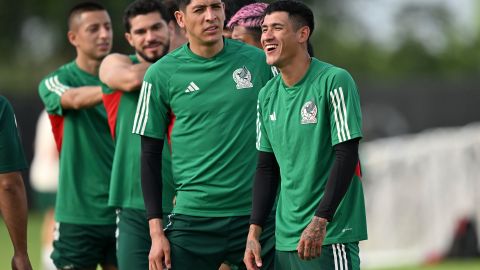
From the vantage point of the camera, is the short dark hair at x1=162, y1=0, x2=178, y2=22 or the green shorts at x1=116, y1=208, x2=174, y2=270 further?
the short dark hair at x1=162, y1=0, x2=178, y2=22

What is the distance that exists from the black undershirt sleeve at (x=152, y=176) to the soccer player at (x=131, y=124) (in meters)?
0.74

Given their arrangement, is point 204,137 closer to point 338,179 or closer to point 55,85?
point 338,179

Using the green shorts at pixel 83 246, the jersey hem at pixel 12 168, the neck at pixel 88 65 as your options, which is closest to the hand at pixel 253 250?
the jersey hem at pixel 12 168

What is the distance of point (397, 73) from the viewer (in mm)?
42000

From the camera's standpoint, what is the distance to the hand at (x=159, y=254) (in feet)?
26.8

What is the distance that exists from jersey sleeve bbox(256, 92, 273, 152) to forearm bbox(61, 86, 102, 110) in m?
2.26

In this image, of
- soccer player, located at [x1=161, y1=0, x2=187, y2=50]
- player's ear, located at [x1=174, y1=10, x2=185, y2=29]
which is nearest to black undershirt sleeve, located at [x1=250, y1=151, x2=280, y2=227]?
player's ear, located at [x1=174, y1=10, x2=185, y2=29]

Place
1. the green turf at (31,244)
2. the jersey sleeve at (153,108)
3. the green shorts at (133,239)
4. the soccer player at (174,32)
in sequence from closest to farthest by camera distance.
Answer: the jersey sleeve at (153,108) → the green shorts at (133,239) → the soccer player at (174,32) → the green turf at (31,244)

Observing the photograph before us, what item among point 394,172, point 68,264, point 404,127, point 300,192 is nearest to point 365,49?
point 404,127

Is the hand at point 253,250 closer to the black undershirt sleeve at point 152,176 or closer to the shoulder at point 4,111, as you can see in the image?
the black undershirt sleeve at point 152,176

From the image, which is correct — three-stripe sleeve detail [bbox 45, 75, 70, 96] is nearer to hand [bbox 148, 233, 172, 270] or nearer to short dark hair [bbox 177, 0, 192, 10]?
short dark hair [bbox 177, 0, 192, 10]

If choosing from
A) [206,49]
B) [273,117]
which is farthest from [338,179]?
[206,49]

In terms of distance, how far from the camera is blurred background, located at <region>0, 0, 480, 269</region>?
18.2 meters

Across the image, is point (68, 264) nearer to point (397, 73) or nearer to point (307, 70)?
point (307, 70)
